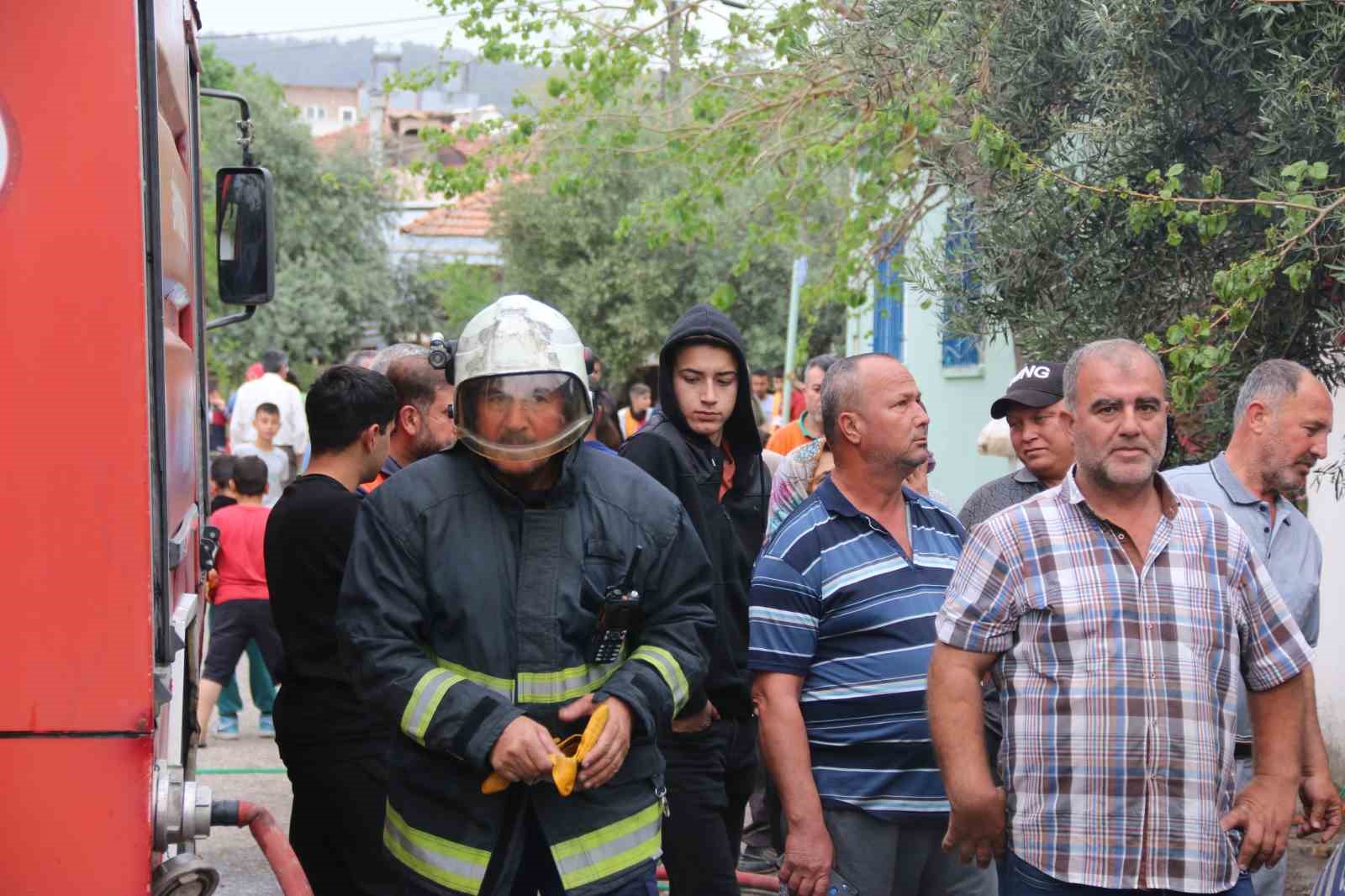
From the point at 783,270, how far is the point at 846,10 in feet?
82.2

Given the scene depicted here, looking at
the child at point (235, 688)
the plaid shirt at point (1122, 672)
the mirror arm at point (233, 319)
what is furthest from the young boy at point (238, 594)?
the plaid shirt at point (1122, 672)

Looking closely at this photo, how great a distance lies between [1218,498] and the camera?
516cm

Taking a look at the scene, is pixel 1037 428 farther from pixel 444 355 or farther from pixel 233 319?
pixel 233 319

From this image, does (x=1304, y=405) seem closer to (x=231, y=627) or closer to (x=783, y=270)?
(x=231, y=627)

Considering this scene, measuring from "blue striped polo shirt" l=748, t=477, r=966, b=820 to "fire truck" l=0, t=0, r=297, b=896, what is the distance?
191 cm

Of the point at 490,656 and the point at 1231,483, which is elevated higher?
the point at 1231,483

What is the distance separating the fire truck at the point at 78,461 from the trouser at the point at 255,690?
23.9 ft

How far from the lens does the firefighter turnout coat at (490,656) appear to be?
340 cm

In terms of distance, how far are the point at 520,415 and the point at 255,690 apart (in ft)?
23.3

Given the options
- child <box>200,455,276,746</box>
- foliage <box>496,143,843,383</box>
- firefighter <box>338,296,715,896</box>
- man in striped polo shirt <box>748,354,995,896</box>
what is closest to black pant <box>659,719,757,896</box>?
man in striped polo shirt <box>748,354,995,896</box>

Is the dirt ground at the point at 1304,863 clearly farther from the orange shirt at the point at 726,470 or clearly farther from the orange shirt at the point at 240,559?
the orange shirt at the point at 240,559

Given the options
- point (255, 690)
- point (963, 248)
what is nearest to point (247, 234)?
point (963, 248)

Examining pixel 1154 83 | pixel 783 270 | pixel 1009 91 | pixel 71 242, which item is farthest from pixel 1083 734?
pixel 783 270

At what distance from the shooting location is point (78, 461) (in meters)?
2.75
